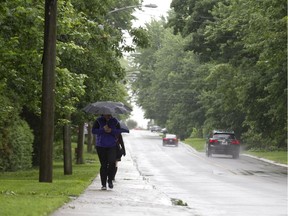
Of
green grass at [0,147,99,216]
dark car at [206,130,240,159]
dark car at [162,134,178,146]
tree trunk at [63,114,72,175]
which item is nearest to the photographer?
green grass at [0,147,99,216]

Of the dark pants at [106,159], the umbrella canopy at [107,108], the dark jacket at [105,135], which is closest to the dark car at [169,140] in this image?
the umbrella canopy at [107,108]

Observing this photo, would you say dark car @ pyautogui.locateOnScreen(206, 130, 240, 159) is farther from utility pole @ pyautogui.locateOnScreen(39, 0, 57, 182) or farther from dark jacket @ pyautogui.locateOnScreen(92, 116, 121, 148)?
dark jacket @ pyautogui.locateOnScreen(92, 116, 121, 148)

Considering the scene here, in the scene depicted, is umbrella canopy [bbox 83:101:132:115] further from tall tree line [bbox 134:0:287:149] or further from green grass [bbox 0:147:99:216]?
tall tree line [bbox 134:0:287:149]

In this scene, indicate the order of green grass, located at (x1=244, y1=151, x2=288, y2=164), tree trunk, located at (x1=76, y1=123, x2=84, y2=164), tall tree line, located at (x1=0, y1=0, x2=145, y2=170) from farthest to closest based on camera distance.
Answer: green grass, located at (x1=244, y1=151, x2=288, y2=164) < tree trunk, located at (x1=76, y1=123, x2=84, y2=164) < tall tree line, located at (x1=0, y1=0, x2=145, y2=170)

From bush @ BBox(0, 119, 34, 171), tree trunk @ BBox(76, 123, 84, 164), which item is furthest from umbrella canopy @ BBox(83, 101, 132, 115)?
tree trunk @ BBox(76, 123, 84, 164)

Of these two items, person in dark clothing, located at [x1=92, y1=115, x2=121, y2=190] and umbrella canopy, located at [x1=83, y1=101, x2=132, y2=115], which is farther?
umbrella canopy, located at [x1=83, y1=101, x2=132, y2=115]

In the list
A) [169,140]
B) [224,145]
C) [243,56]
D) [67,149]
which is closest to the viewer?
[67,149]

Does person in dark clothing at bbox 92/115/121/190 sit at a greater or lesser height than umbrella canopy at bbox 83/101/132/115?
lesser

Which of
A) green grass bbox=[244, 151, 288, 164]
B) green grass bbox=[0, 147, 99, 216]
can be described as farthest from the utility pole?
green grass bbox=[244, 151, 288, 164]

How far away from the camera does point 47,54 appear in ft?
50.2

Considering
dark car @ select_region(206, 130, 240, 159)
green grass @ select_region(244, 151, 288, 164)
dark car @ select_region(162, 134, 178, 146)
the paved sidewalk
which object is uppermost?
dark car @ select_region(162, 134, 178, 146)

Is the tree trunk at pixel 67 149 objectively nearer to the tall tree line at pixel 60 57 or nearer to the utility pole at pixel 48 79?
the tall tree line at pixel 60 57

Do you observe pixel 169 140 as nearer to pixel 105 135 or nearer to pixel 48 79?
pixel 48 79

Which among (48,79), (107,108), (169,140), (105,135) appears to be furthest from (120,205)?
(169,140)
